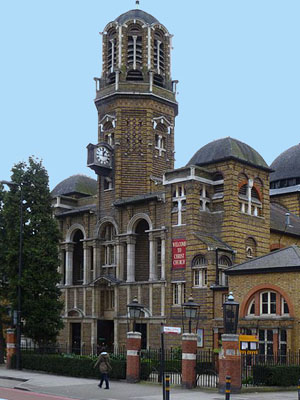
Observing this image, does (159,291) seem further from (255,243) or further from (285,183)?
(285,183)

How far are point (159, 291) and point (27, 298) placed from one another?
10919 millimetres

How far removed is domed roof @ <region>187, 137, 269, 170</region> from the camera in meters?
47.2

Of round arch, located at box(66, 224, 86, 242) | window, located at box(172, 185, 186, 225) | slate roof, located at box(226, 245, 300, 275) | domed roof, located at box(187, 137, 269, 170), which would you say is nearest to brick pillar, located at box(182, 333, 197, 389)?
slate roof, located at box(226, 245, 300, 275)

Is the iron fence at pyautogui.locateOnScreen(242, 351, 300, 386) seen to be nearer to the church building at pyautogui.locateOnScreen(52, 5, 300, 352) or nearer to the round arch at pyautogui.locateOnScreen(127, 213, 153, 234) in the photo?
the church building at pyautogui.locateOnScreen(52, 5, 300, 352)

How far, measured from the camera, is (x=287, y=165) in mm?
67125

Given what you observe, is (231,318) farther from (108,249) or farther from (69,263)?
(69,263)

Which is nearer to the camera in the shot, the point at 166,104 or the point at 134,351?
the point at 134,351

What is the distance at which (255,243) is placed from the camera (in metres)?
48.6

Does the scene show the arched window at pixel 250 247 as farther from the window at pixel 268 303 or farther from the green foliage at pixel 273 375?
the green foliage at pixel 273 375

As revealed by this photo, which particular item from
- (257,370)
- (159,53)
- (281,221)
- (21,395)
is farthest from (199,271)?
(159,53)

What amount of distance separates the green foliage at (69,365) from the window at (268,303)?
9668mm

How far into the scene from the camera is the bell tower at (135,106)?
53531 mm

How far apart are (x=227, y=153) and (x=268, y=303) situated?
13.2 metres

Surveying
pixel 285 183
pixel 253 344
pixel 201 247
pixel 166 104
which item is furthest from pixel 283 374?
pixel 285 183
